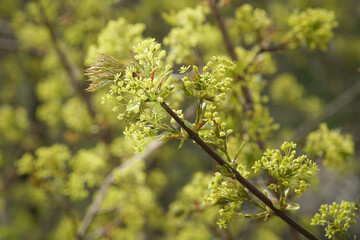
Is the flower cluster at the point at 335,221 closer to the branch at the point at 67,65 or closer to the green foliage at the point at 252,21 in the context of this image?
the green foliage at the point at 252,21

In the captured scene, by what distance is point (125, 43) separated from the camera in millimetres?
1427

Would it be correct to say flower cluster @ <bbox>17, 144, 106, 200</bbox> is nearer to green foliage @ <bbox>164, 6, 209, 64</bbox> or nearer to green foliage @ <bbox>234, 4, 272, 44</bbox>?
green foliage @ <bbox>164, 6, 209, 64</bbox>

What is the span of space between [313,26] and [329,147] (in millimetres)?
485

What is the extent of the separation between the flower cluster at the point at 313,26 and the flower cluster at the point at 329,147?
36 centimetres

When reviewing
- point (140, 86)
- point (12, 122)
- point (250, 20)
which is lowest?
point (140, 86)

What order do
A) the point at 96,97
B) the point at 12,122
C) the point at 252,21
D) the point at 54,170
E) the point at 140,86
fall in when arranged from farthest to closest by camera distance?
the point at 12,122, the point at 96,97, the point at 54,170, the point at 252,21, the point at 140,86

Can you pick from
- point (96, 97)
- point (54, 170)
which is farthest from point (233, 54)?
point (96, 97)

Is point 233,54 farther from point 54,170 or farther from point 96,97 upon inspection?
point 96,97

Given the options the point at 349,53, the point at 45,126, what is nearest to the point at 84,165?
the point at 45,126

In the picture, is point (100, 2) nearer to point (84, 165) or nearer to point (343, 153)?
point (84, 165)

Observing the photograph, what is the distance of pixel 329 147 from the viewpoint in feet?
4.16

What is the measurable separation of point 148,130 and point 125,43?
816mm

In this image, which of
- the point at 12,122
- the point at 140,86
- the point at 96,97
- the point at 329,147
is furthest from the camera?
the point at 12,122

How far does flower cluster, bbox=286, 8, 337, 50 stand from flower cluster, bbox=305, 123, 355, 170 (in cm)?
36
